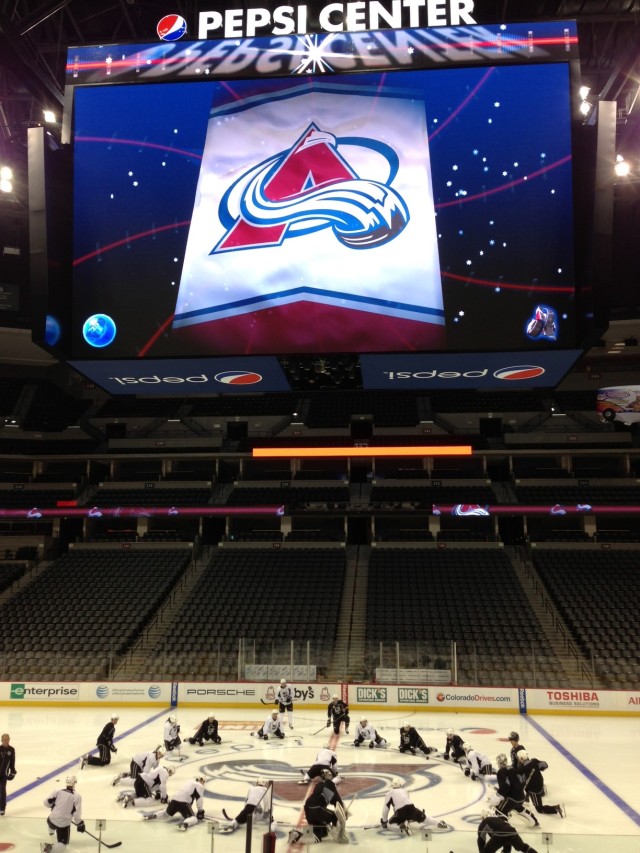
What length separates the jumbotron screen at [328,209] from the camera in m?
13.3

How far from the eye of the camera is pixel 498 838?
8195 mm

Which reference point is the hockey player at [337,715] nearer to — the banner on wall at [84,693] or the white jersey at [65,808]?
the banner on wall at [84,693]

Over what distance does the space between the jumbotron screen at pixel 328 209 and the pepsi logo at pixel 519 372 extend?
3.60 ft

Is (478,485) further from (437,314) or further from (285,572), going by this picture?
(437,314)

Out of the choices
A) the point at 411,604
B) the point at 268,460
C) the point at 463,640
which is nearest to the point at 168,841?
the point at 463,640

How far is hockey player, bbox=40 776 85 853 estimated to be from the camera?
352 inches

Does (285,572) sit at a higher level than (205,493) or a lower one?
lower

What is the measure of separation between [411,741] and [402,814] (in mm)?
5863

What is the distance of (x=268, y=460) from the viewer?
4122 cm

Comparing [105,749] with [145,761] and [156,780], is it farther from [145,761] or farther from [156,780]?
[156,780]

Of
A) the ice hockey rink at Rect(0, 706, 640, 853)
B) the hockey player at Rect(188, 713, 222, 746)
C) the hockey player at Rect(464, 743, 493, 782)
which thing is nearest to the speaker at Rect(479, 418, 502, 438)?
the ice hockey rink at Rect(0, 706, 640, 853)

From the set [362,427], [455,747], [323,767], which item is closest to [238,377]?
[323,767]

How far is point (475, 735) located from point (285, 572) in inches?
580

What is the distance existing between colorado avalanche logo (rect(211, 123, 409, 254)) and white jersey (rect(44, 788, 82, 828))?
9199mm
